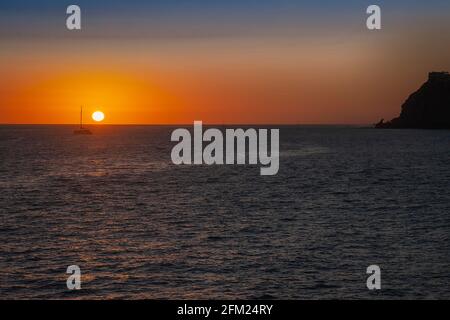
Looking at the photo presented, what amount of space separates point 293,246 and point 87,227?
17.8 m

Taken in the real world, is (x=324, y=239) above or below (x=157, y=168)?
below

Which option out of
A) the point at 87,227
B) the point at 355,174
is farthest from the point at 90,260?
the point at 355,174

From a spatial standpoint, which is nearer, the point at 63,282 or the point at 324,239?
the point at 63,282

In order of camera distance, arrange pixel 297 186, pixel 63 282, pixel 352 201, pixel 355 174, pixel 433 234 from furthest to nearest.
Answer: pixel 355 174
pixel 297 186
pixel 352 201
pixel 433 234
pixel 63 282

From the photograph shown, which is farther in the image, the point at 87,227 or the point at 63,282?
the point at 87,227

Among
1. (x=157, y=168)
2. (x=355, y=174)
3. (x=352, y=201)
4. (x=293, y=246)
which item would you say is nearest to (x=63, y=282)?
(x=293, y=246)

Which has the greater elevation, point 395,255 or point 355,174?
point 355,174

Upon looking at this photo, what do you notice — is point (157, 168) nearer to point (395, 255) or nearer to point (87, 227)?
point (87, 227)

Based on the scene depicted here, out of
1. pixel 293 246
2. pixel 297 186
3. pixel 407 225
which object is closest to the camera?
pixel 293 246

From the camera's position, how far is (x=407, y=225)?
44.9 meters

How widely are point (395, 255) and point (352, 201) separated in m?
25.5

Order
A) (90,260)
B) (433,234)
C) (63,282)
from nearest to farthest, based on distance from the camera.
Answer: (63,282) → (90,260) → (433,234)

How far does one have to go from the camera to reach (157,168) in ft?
363
